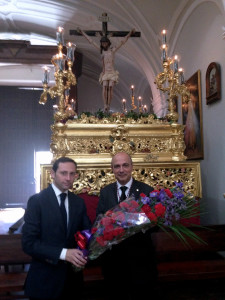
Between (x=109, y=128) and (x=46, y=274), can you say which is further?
(x=109, y=128)

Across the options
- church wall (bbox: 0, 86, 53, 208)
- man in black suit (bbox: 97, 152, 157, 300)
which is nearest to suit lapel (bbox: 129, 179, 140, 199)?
man in black suit (bbox: 97, 152, 157, 300)

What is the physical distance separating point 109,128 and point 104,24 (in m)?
2.23

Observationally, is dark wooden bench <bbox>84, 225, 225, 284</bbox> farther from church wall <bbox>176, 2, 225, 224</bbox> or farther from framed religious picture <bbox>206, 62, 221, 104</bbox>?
framed religious picture <bbox>206, 62, 221, 104</bbox>

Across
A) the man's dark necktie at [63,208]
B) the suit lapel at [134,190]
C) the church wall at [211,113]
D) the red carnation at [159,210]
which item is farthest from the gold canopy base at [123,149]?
the red carnation at [159,210]

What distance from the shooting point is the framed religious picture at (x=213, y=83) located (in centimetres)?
498

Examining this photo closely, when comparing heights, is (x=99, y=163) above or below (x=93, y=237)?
above

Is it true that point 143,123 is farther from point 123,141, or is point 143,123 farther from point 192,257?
point 192,257

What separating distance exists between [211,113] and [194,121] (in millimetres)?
763

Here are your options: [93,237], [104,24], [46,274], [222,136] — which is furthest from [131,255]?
[104,24]

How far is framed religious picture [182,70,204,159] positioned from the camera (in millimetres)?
5866

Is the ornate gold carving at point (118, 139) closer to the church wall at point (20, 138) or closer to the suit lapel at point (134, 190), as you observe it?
the suit lapel at point (134, 190)

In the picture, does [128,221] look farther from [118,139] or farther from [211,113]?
[211,113]

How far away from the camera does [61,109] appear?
14.3ft

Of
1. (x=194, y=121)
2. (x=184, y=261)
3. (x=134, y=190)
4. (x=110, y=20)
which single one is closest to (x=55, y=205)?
(x=134, y=190)
